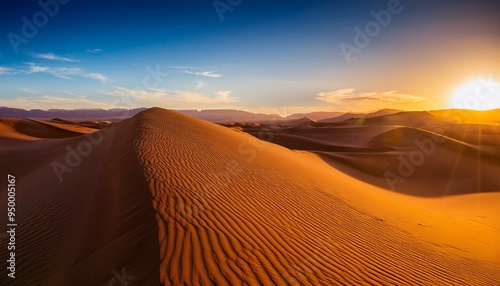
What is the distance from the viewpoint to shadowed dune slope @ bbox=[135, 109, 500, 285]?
12.5ft

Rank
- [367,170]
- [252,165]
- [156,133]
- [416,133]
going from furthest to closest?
[416,133] < [367,170] < [156,133] < [252,165]

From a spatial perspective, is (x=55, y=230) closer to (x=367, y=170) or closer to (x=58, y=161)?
(x=58, y=161)

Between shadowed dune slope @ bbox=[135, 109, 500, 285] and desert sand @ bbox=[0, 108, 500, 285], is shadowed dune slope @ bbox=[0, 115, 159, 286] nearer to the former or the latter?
desert sand @ bbox=[0, 108, 500, 285]

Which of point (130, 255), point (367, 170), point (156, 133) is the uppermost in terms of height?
point (156, 133)

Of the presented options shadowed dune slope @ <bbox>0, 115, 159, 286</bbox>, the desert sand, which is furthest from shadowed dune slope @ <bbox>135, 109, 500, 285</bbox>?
shadowed dune slope @ <bbox>0, 115, 159, 286</bbox>

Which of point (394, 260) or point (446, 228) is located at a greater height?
point (394, 260)

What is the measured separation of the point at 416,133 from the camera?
25734mm

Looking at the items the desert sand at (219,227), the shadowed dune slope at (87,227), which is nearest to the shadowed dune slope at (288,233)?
the desert sand at (219,227)

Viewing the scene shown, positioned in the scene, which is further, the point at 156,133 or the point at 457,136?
the point at 457,136

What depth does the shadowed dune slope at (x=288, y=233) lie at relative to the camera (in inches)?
149

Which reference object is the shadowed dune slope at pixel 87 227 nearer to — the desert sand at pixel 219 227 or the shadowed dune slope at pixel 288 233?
the desert sand at pixel 219 227

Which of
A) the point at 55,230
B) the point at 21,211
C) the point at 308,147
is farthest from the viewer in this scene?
the point at 308,147

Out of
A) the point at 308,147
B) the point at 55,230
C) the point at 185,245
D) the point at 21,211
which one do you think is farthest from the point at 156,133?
the point at 308,147

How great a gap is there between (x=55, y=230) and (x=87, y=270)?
2.48 metres
